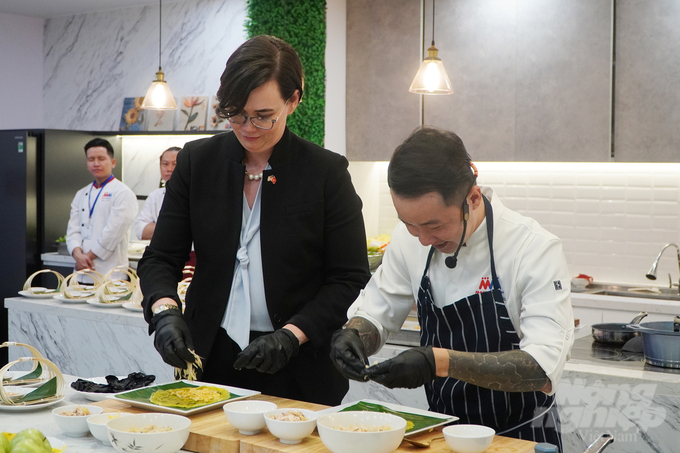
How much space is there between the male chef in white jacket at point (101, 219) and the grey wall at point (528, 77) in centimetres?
187

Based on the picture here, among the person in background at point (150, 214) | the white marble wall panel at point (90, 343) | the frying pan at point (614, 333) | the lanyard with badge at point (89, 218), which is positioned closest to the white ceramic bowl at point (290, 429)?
the frying pan at point (614, 333)

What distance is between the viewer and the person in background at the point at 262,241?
1.90m

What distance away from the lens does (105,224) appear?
594cm

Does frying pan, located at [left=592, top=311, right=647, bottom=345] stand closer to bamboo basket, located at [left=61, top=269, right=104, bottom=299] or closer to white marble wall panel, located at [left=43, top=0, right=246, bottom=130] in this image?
bamboo basket, located at [left=61, top=269, right=104, bottom=299]

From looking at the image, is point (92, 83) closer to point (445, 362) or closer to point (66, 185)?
point (66, 185)

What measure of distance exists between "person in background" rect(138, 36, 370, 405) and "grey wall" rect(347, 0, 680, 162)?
3.20 meters

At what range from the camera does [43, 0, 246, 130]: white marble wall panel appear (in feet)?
20.9

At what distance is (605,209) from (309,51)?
239cm

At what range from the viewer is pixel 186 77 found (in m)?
6.52

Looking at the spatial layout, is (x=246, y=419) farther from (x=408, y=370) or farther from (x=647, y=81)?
(x=647, y=81)

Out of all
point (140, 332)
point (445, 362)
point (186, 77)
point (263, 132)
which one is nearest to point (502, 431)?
point (445, 362)

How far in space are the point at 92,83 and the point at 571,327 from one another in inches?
254

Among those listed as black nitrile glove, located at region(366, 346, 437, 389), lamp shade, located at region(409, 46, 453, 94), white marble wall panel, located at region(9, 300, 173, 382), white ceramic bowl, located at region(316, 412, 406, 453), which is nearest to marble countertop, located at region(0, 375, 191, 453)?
white ceramic bowl, located at region(316, 412, 406, 453)

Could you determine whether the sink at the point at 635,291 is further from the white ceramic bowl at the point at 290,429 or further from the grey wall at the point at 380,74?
the white ceramic bowl at the point at 290,429
